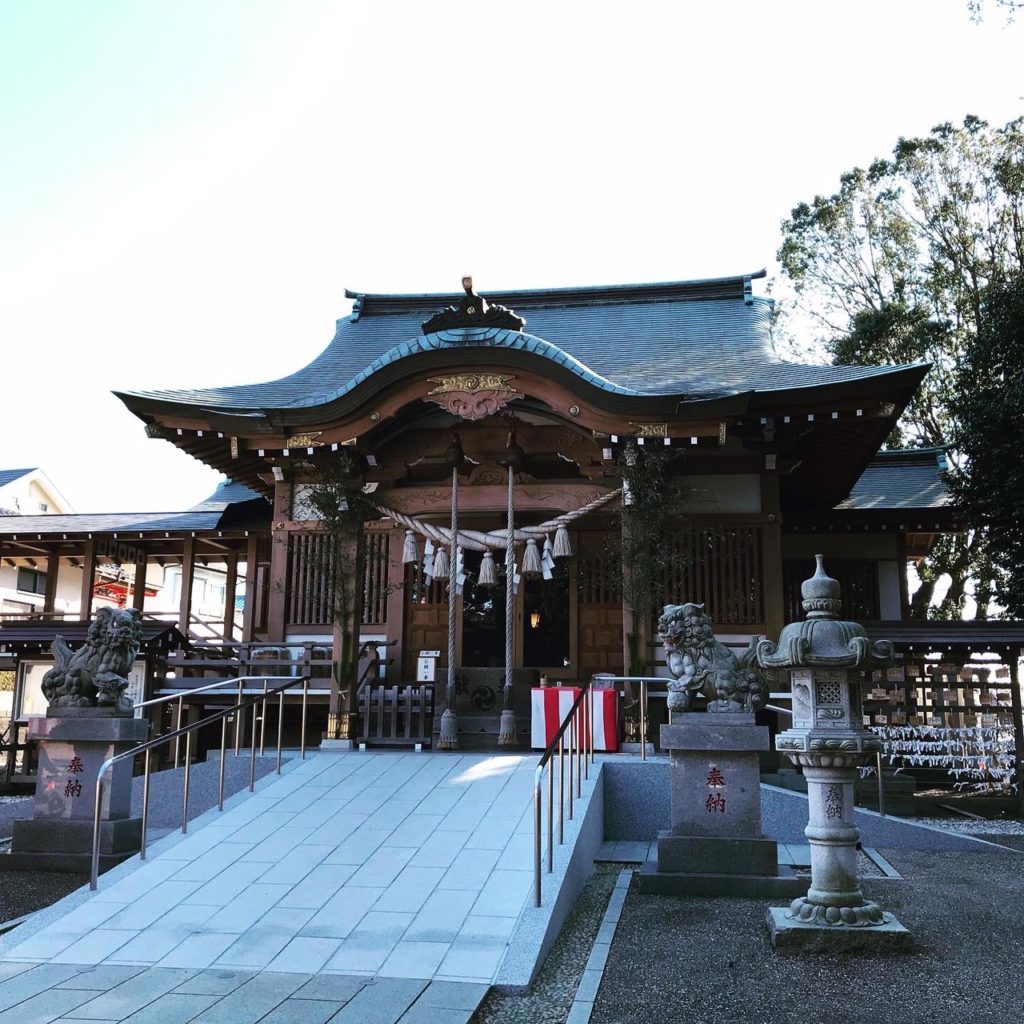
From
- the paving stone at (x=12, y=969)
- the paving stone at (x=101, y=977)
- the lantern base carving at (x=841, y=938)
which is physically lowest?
the paving stone at (x=12, y=969)

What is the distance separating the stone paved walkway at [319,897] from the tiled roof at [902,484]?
8.23m

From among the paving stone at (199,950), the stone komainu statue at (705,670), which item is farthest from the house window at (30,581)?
the stone komainu statue at (705,670)

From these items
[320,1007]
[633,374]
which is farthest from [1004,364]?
[320,1007]

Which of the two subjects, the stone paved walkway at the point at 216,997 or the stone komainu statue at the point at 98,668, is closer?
the stone paved walkway at the point at 216,997

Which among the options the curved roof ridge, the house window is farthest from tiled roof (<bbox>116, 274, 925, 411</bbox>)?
the house window

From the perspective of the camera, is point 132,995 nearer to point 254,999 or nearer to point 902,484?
point 254,999

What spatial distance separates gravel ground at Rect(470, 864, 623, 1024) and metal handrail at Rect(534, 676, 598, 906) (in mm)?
323

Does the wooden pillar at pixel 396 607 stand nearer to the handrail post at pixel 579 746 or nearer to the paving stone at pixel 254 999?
the handrail post at pixel 579 746

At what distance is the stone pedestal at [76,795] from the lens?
7.07 metres

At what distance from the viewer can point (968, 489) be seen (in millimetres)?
13414

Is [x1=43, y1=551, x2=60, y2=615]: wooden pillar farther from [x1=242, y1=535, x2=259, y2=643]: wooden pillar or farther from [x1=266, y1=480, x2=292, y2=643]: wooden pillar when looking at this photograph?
[x1=266, y1=480, x2=292, y2=643]: wooden pillar

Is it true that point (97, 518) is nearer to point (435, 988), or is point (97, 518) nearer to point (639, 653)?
point (639, 653)

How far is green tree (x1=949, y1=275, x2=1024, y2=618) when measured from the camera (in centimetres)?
1292

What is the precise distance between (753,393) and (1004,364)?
6395 mm
